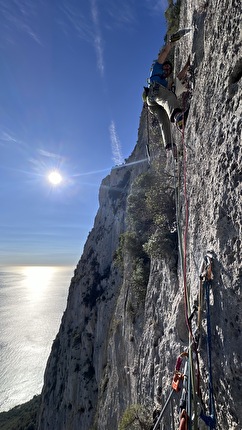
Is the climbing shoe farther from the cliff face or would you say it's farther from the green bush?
the green bush

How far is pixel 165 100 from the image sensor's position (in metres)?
7.60

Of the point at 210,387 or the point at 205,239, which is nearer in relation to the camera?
the point at 210,387

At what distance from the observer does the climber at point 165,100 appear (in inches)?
271

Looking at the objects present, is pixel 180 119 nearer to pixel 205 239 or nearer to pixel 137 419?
pixel 205 239

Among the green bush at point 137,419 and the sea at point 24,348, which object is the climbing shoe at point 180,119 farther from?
the sea at point 24,348

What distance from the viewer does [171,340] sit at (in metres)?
6.68

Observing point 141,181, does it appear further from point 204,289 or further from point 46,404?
point 46,404

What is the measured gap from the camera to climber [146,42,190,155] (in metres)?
6.89

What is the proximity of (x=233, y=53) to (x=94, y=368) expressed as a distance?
2675 centimetres

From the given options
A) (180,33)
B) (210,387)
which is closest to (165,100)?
(180,33)

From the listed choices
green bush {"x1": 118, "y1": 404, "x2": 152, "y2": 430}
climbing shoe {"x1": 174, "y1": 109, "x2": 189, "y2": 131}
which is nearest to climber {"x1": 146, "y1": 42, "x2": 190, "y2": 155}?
climbing shoe {"x1": 174, "y1": 109, "x2": 189, "y2": 131}

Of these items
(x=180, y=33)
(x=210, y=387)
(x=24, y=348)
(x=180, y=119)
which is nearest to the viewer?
(x=210, y=387)

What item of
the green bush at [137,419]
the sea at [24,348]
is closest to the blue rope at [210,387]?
the green bush at [137,419]

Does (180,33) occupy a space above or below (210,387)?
above
